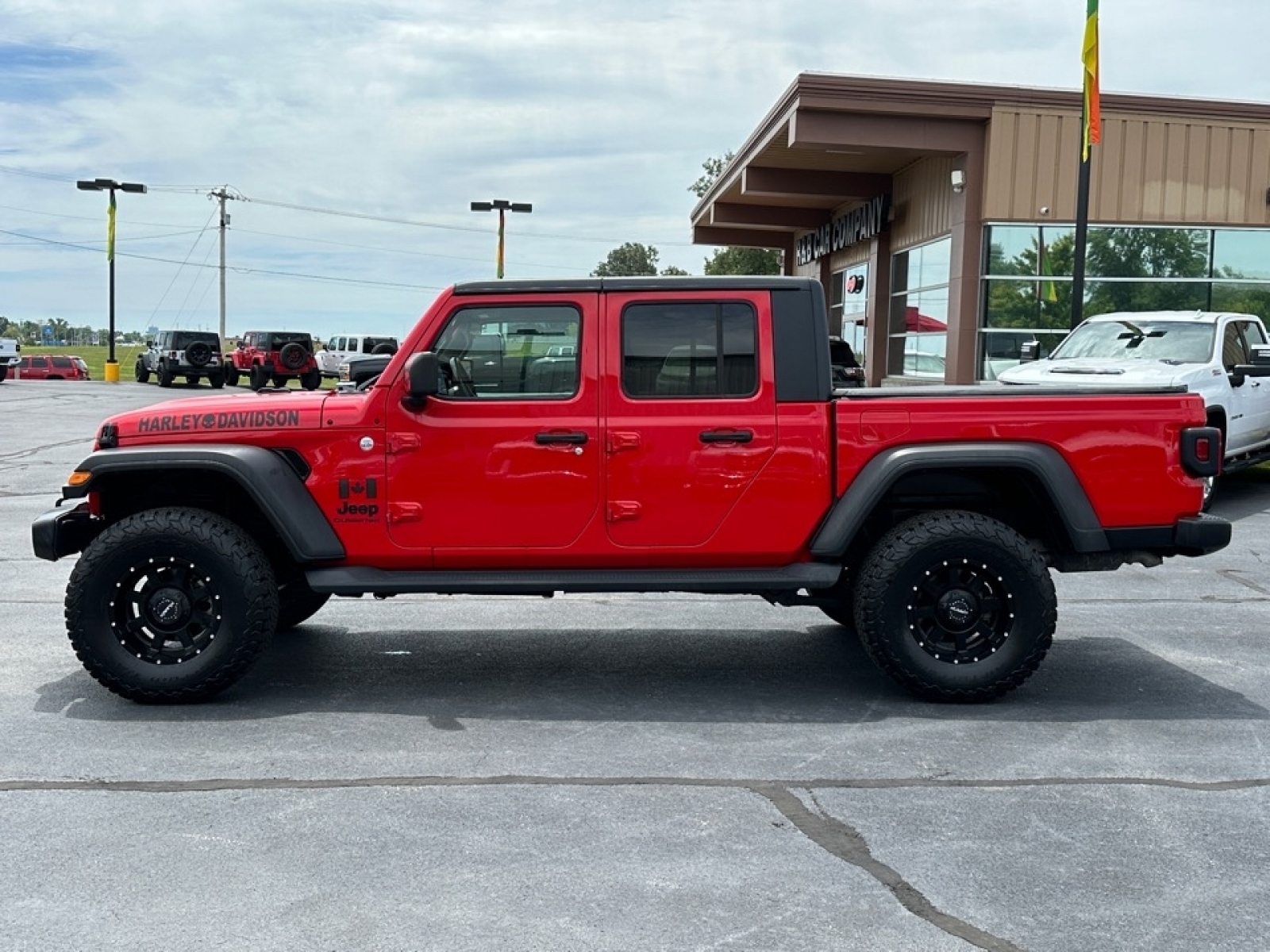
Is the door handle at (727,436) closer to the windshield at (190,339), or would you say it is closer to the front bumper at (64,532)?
the front bumper at (64,532)

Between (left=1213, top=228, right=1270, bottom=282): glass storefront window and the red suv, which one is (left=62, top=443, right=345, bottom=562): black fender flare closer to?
(left=1213, top=228, right=1270, bottom=282): glass storefront window

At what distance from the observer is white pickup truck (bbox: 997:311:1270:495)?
12484 mm

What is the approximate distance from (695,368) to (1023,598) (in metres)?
1.80

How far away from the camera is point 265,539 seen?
250 inches

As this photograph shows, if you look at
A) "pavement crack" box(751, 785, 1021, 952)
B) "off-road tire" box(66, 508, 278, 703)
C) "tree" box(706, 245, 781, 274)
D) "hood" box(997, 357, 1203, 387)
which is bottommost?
"pavement crack" box(751, 785, 1021, 952)

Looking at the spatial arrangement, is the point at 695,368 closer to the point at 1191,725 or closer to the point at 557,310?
the point at 557,310

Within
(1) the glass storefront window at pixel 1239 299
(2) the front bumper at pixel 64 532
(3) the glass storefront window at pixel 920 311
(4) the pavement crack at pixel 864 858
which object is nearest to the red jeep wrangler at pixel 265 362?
(3) the glass storefront window at pixel 920 311

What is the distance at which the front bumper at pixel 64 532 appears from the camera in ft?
19.7

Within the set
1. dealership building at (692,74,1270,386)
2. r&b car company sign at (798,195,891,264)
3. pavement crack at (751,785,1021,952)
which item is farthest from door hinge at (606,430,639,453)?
r&b car company sign at (798,195,891,264)

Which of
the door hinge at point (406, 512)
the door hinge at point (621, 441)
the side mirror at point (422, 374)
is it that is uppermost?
the side mirror at point (422, 374)

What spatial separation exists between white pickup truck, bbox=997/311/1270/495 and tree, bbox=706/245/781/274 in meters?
49.1

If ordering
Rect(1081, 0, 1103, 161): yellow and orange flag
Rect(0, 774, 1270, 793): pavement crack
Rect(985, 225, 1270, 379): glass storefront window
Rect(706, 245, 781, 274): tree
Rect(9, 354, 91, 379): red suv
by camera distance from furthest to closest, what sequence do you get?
Rect(706, 245, 781, 274): tree → Rect(9, 354, 91, 379): red suv → Rect(985, 225, 1270, 379): glass storefront window → Rect(1081, 0, 1103, 161): yellow and orange flag → Rect(0, 774, 1270, 793): pavement crack

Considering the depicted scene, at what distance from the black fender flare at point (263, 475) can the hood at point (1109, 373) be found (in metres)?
8.27

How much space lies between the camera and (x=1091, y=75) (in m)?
17.0
